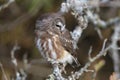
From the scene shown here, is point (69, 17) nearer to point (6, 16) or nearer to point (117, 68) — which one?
point (6, 16)

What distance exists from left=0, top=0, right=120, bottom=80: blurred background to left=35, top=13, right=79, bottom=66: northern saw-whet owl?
1593mm

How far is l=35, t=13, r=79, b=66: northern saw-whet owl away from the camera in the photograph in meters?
4.74

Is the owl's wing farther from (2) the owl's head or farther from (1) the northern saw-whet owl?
(2) the owl's head

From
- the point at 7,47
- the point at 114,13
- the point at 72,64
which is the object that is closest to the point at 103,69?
the point at 114,13

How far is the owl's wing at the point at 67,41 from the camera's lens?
195 inches

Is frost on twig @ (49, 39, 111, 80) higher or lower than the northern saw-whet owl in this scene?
lower

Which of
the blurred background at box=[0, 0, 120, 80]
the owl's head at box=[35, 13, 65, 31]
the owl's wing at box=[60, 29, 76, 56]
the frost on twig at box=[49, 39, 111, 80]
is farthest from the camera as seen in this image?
the blurred background at box=[0, 0, 120, 80]

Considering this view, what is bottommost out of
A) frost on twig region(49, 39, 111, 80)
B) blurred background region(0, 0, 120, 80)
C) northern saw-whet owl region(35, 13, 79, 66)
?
frost on twig region(49, 39, 111, 80)

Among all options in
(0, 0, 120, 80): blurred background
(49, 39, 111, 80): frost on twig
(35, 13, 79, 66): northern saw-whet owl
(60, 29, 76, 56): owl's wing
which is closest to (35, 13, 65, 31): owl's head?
(35, 13, 79, 66): northern saw-whet owl

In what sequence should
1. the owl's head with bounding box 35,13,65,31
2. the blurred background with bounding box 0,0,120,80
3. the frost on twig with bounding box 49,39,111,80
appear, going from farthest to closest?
1. the blurred background with bounding box 0,0,120,80
2. the owl's head with bounding box 35,13,65,31
3. the frost on twig with bounding box 49,39,111,80

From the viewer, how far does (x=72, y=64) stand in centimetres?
518

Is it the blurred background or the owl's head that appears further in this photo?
the blurred background

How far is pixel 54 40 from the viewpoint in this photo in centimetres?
496

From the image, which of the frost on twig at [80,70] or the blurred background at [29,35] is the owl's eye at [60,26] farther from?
the blurred background at [29,35]
